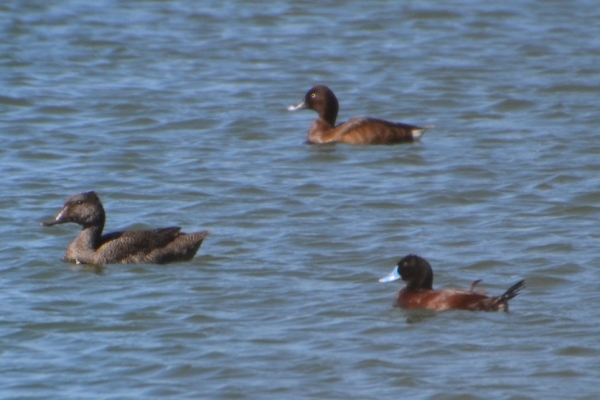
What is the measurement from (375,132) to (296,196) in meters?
2.16

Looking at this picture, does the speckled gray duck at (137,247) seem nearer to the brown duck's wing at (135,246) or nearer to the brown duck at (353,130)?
the brown duck's wing at (135,246)

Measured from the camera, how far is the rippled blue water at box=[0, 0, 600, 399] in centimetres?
786

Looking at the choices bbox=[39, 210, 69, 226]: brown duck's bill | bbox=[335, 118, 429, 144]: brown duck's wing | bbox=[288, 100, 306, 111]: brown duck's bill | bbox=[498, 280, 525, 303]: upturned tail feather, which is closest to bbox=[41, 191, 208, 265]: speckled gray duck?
bbox=[39, 210, 69, 226]: brown duck's bill

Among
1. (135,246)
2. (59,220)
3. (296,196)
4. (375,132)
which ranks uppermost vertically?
(59,220)

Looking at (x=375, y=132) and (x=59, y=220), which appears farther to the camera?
(x=375, y=132)

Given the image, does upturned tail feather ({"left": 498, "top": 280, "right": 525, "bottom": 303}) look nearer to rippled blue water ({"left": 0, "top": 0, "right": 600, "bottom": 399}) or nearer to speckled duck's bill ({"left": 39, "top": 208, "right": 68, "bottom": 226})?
rippled blue water ({"left": 0, "top": 0, "right": 600, "bottom": 399})

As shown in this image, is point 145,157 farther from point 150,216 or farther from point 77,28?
point 77,28

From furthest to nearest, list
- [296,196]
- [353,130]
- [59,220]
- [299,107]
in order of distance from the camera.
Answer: [299,107]
[353,130]
[296,196]
[59,220]

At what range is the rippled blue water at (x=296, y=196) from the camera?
25.8 feet

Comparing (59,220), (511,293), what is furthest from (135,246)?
(511,293)

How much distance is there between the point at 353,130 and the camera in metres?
14.3

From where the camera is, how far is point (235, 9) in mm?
23312

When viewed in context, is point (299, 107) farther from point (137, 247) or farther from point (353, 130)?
point (137, 247)

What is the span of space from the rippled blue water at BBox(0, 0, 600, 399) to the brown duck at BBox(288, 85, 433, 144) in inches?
5.5
